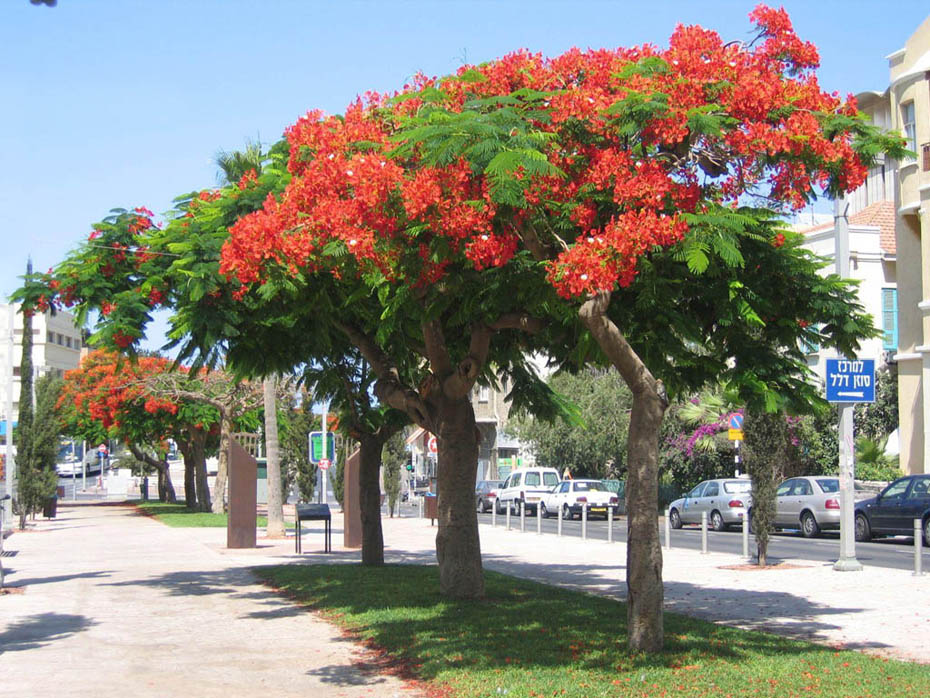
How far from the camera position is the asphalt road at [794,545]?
20866 millimetres

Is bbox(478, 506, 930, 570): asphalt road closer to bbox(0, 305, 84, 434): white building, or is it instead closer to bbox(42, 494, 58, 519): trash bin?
bbox(42, 494, 58, 519): trash bin

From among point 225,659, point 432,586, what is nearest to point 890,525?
point 432,586

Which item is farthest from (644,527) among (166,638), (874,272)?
(874,272)

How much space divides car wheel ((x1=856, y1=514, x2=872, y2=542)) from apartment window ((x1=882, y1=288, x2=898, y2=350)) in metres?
13.0

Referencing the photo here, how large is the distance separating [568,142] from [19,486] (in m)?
33.9

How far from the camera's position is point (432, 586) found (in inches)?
601

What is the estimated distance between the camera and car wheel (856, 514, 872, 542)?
82.9 ft

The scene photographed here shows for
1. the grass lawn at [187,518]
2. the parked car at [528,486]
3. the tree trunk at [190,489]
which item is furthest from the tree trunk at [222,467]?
the parked car at [528,486]

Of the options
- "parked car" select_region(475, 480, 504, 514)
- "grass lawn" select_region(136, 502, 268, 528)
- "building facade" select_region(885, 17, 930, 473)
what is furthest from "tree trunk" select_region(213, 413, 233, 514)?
"building facade" select_region(885, 17, 930, 473)

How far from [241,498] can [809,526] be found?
46.1 feet

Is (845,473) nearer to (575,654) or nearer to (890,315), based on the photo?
(575,654)

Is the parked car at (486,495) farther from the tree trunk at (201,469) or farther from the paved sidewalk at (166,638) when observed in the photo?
the paved sidewalk at (166,638)

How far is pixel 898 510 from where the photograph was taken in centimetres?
2403

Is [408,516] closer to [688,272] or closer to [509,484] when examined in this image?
[509,484]
